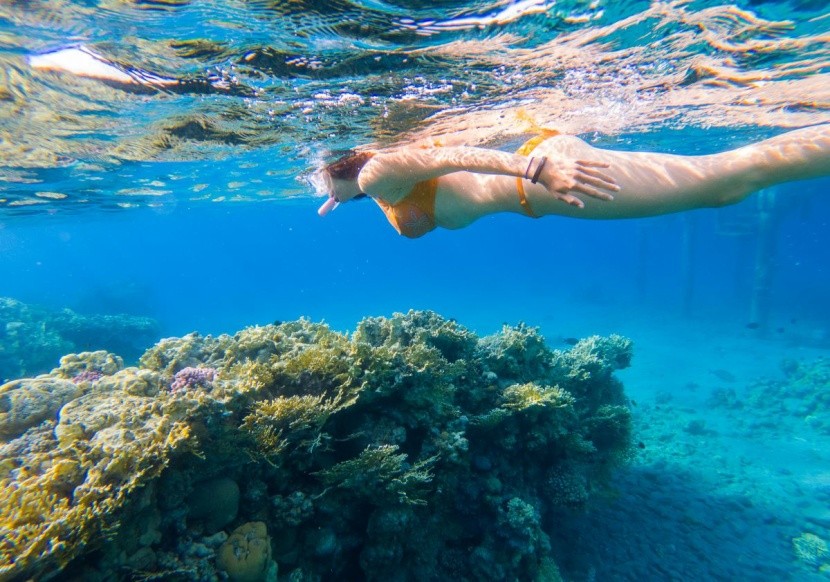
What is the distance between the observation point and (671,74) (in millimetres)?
9430

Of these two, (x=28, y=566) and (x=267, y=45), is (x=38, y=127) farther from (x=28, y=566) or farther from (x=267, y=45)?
(x=28, y=566)

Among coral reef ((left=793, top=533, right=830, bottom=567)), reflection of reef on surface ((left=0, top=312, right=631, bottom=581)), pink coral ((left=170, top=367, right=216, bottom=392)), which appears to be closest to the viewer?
reflection of reef on surface ((left=0, top=312, right=631, bottom=581))

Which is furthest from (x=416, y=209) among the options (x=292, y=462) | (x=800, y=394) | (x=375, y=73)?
(x=800, y=394)

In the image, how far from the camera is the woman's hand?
2738mm

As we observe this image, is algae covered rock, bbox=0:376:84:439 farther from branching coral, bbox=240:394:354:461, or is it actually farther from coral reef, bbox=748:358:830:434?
coral reef, bbox=748:358:830:434

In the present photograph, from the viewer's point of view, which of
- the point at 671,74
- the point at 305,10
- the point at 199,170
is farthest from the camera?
the point at 199,170

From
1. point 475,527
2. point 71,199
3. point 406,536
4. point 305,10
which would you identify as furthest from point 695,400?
point 71,199

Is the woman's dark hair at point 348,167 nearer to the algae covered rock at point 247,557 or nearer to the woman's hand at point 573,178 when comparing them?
the woman's hand at point 573,178

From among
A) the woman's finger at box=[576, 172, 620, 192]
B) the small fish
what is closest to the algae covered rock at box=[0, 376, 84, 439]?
the woman's finger at box=[576, 172, 620, 192]

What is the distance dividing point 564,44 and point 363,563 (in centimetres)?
887

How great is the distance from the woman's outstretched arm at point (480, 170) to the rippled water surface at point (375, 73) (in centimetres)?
311

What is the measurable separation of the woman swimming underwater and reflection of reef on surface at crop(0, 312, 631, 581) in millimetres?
2351

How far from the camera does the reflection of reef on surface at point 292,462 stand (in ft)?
10.7

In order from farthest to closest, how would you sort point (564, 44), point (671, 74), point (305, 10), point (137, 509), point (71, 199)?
1. point (71, 199)
2. point (671, 74)
3. point (564, 44)
4. point (305, 10)
5. point (137, 509)
